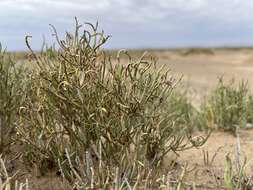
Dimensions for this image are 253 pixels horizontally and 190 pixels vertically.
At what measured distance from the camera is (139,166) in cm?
405

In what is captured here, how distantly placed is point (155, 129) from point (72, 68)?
957 mm

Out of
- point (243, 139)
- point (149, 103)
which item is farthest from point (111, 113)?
point (243, 139)

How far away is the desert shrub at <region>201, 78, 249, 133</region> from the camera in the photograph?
7691mm

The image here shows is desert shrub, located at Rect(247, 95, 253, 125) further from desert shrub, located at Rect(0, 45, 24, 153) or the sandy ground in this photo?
desert shrub, located at Rect(0, 45, 24, 153)

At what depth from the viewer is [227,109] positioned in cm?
762

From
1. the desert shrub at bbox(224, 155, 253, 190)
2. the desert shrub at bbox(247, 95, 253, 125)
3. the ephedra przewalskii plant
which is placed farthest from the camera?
the desert shrub at bbox(247, 95, 253, 125)

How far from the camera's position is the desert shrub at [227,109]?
25.2ft

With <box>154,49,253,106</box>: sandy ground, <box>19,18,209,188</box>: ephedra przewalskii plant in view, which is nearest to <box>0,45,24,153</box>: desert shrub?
<box>19,18,209,188</box>: ephedra przewalskii plant

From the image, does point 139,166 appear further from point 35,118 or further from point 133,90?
point 35,118

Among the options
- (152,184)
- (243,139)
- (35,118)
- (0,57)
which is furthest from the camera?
(243,139)

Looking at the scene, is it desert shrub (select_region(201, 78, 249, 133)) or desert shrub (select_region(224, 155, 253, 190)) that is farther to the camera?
desert shrub (select_region(201, 78, 249, 133))

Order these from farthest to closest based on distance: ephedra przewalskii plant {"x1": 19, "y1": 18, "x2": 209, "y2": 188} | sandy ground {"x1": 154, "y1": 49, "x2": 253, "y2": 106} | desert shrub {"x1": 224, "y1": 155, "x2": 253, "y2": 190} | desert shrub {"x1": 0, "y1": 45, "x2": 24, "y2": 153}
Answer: sandy ground {"x1": 154, "y1": 49, "x2": 253, "y2": 106}, desert shrub {"x1": 0, "y1": 45, "x2": 24, "y2": 153}, ephedra przewalskii plant {"x1": 19, "y1": 18, "x2": 209, "y2": 188}, desert shrub {"x1": 224, "y1": 155, "x2": 253, "y2": 190}

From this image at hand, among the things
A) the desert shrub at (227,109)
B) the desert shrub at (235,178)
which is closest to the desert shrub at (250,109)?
the desert shrub at (227,109)

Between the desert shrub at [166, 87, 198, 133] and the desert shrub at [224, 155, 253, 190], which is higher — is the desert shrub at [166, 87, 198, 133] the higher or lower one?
the lower one
